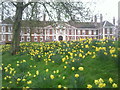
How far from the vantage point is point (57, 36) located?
55.9 meters

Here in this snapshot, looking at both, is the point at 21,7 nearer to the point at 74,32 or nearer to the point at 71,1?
the point at 71,1

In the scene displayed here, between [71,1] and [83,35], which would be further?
[83,35]

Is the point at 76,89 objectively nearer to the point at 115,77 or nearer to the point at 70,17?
the point at 115,77

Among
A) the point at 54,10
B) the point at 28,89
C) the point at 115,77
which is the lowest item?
the point at 28,89

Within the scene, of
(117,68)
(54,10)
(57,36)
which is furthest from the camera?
(57,36)

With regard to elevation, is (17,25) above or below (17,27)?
above

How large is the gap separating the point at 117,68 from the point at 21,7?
23.5 ft

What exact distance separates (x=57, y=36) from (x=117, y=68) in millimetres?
51872

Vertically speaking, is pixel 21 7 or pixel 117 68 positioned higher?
pixel 21 7

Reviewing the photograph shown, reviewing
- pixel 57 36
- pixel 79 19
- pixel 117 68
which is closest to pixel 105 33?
pixel 57 36

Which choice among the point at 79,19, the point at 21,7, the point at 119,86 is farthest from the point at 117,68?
the point at 21,7

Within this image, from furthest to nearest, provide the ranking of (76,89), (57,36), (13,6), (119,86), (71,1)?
(57,36) < (13,6) < (71,1) < (119,86) < (76,89)

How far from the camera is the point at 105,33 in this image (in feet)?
186

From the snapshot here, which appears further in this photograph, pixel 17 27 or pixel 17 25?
pixel 17 27
